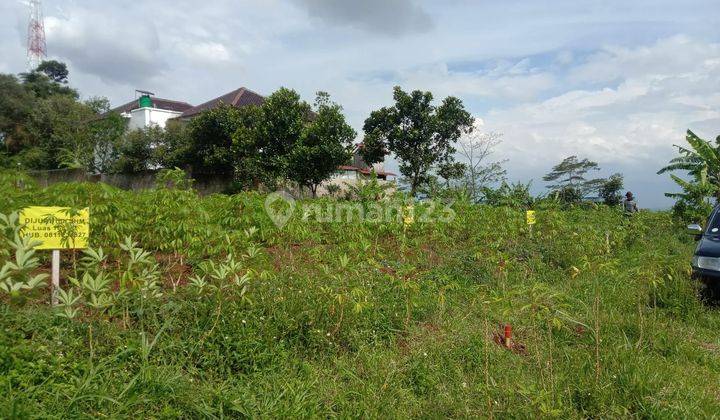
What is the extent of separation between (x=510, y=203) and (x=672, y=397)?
8.32 metres

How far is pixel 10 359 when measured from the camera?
7.77ft

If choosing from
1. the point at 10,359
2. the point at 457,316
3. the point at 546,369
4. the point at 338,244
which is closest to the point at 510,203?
the point at 338,244

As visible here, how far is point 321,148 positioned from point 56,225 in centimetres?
1486

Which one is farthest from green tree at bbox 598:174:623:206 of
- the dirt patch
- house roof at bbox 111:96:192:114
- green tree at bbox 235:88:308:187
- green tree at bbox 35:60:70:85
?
green tree at bbox 35:60:70:85

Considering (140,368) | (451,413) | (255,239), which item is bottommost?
(451,413)

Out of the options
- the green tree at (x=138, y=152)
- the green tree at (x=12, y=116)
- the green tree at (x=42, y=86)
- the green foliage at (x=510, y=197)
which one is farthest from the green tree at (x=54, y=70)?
the green foliage at (x=510, y=197)

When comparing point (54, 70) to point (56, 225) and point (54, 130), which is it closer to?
point (54, 130)

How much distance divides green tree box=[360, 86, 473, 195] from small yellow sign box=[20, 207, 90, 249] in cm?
1696

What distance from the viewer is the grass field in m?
2.47

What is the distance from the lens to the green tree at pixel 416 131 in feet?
64.3

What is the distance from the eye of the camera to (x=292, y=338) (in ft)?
10.6

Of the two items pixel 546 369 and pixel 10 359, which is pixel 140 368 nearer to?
pixel 10 359

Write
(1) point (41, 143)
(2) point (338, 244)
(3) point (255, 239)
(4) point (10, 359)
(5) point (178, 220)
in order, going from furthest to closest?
(1) point (41, 143) → (2) point (338, 244) → (3) point (255, 239) → (5) point (178, 220) → (4) point (10, 359)

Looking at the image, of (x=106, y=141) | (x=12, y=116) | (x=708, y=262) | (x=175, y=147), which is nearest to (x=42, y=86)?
(x=12, y=116)
